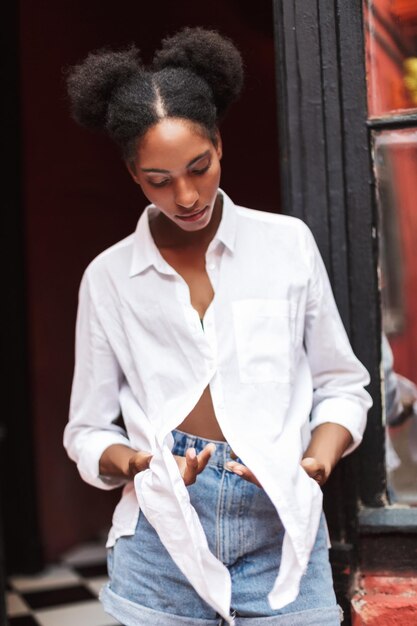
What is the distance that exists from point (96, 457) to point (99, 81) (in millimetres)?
689

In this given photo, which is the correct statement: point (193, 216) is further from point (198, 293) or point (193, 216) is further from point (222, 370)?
point (222, 370)

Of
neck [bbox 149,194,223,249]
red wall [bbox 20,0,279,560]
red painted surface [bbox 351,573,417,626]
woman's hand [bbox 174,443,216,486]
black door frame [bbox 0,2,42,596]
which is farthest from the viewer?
red wall [bbox 20,0,279,560]

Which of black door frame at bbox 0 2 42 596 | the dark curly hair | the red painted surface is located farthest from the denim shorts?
black door frame at bbox 0 2 42 596

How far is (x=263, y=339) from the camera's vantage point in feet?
5.15

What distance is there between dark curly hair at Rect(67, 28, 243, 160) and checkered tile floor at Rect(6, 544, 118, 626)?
2.40 meters

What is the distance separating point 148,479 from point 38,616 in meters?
2.30

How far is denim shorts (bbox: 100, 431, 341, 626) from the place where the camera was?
1.55m

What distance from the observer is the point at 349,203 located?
1856 mm

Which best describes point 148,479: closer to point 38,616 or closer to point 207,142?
point 207,142

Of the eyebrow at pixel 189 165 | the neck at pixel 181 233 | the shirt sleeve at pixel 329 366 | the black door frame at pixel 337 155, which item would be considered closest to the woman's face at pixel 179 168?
the eyebrow at pixel 189 165

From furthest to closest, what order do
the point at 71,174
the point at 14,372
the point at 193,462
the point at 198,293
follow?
the point at 71,174 → the point at 14,372 → the point at 198,293 → the point at 193,462

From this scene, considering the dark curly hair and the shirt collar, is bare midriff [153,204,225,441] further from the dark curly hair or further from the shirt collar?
the dark curly hair

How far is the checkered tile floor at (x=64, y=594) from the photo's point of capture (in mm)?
3475

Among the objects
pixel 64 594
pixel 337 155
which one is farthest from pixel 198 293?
pixel 64 594
